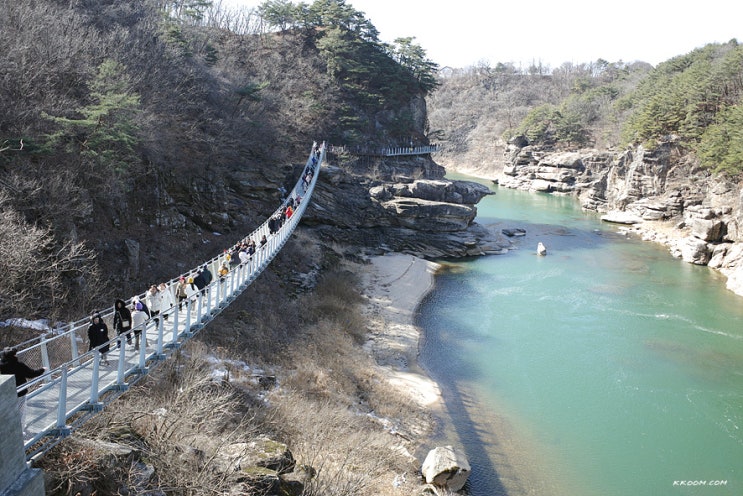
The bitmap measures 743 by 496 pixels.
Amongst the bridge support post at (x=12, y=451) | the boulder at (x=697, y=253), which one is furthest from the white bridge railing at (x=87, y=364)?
the boulder at (x=697, y=253)

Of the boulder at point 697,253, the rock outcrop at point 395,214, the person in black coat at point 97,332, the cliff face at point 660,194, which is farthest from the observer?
the cliff face at point 660,194

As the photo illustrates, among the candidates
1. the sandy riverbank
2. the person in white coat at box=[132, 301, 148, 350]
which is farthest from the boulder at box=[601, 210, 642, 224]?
the person in white coat at box=[132, 301, 148, 350]

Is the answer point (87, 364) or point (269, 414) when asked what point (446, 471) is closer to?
point (269, 414)

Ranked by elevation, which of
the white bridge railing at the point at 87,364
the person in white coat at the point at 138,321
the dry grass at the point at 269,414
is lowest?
the dry grass at the point at 269,414

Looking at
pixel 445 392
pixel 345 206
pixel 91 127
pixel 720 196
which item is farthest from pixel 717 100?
pixel 91 127

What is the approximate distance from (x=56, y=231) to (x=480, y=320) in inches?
632

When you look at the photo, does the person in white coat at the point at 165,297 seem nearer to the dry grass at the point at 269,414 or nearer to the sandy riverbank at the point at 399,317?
the dry grass at the point at 269,414

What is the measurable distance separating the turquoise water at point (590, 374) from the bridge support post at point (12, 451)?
33.1ft

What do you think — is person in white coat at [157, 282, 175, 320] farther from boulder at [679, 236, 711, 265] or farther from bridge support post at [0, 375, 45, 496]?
boulder at [679, 236, 711, 265]

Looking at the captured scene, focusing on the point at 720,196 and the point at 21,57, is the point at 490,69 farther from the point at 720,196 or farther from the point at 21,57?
the point at 21,57

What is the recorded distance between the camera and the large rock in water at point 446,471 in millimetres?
12406

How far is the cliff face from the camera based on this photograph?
32500 mm

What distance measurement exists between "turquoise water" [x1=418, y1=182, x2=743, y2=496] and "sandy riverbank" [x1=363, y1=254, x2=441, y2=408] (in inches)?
24.6

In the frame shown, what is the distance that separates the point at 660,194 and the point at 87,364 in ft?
145
